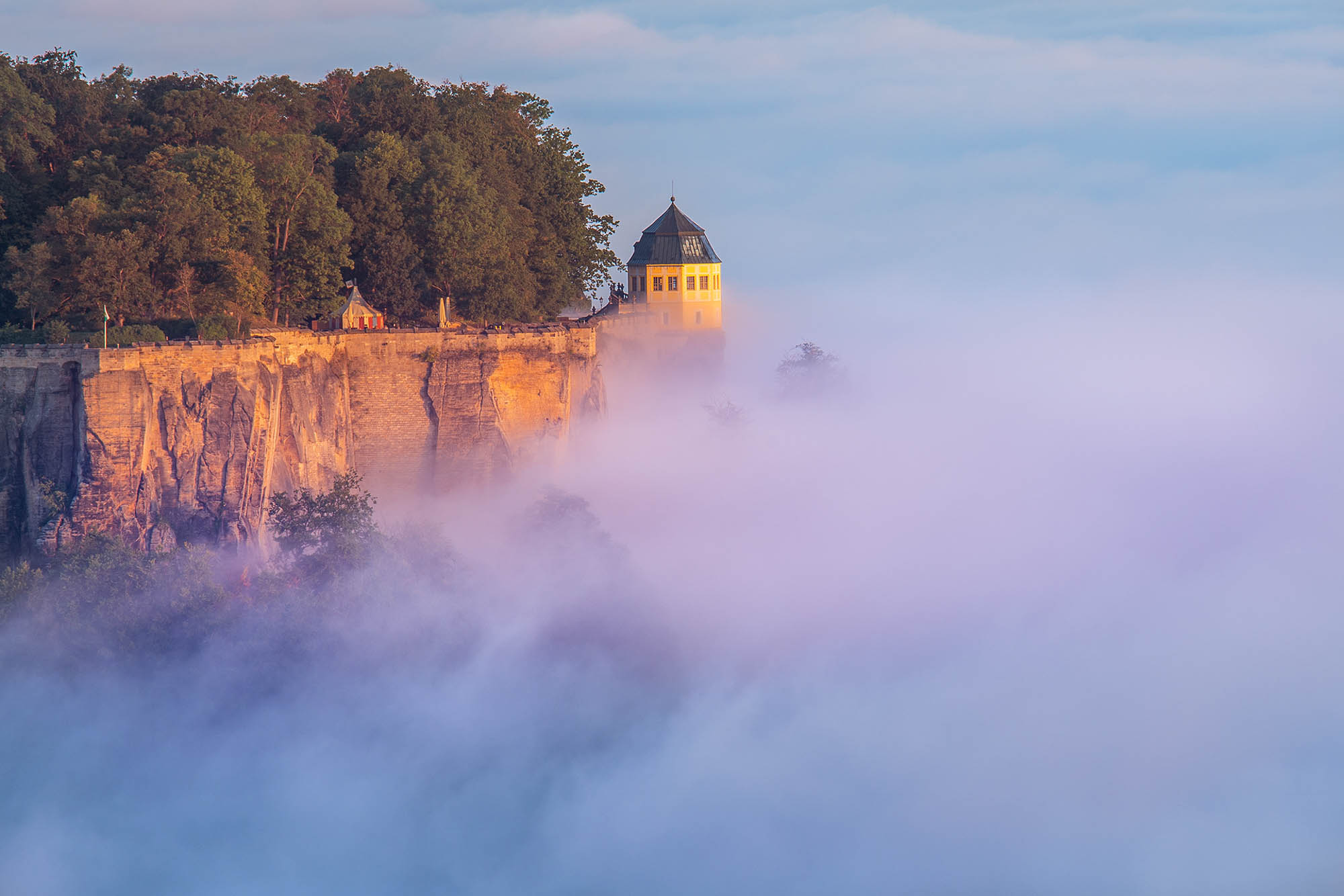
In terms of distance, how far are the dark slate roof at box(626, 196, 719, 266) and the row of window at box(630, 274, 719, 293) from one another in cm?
70

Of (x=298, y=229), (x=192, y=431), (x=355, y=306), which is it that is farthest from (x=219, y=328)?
(x=298, y=229)

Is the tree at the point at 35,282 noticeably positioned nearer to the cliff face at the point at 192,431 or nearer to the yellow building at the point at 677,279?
the cliff face at the point at 192,431

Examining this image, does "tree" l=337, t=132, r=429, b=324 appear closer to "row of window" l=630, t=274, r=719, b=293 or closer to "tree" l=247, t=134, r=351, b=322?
"tree" l=247, t=134, r=351, b=322

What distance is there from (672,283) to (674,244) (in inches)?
74.7

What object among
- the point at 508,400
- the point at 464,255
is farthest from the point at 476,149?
the point at 508,400

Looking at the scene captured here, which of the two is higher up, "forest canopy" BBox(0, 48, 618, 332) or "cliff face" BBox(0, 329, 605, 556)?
"forest canopy" BBox(0, 48, 618, 332)

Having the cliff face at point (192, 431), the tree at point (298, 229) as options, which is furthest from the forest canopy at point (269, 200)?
the cliff face at point (192, 431)

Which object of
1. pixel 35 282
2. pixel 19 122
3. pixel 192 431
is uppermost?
pixel 19 122

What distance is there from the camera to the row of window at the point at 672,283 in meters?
93.2

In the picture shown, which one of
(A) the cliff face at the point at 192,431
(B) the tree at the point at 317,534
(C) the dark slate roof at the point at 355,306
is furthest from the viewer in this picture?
(C) the dark slate roof at the point at 355,306

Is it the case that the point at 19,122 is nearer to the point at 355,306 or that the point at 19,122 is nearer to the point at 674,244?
the point at 355,306

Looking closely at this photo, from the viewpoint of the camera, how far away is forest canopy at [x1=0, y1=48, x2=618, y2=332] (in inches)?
2606

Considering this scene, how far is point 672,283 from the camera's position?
93188mm

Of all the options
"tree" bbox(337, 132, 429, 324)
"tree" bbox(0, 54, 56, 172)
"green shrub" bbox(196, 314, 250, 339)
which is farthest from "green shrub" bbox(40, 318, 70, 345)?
"tree" bbox(337, 132, 429, 324)
